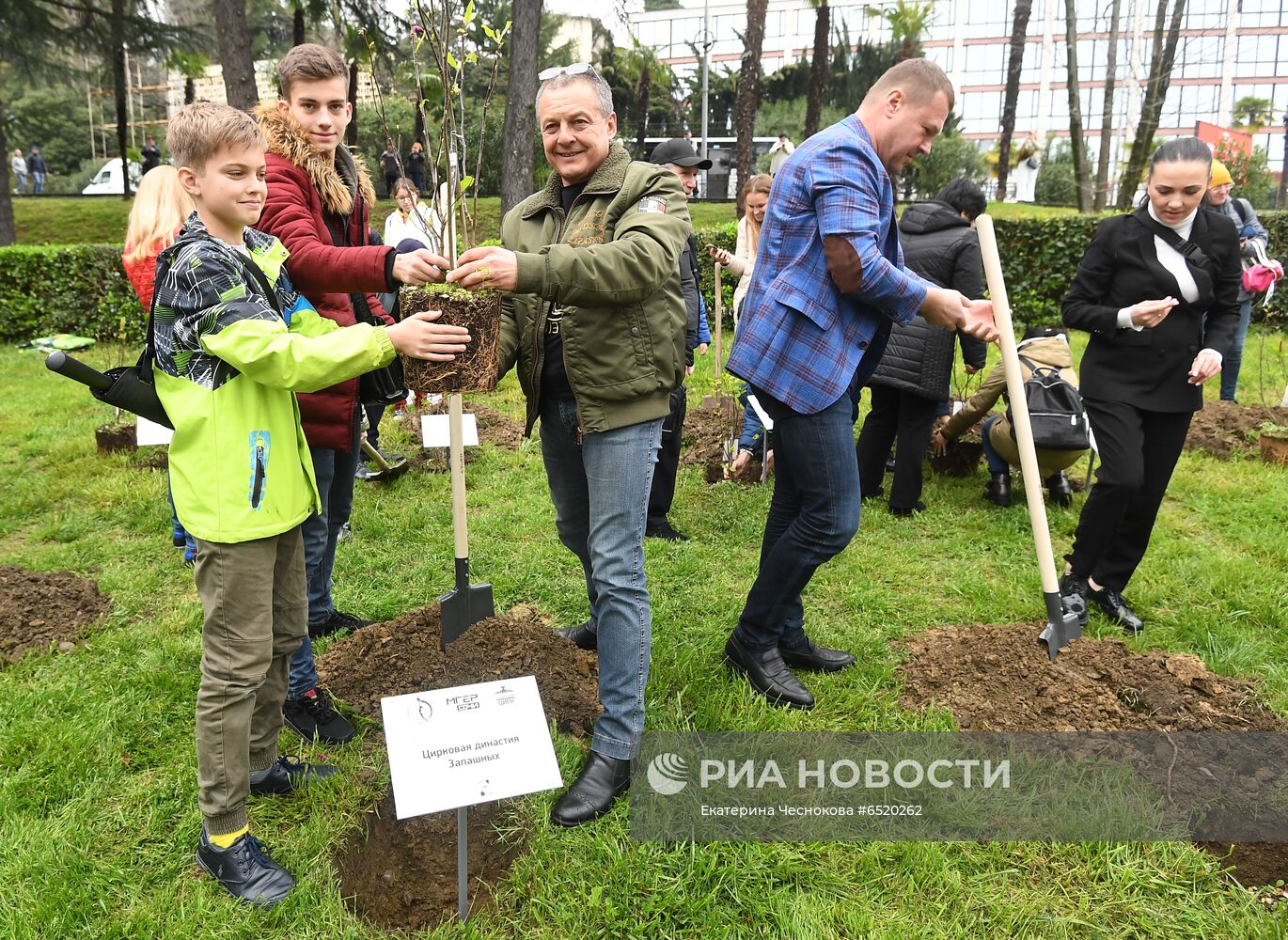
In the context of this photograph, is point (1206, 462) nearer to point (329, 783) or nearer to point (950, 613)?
point (950, 613)

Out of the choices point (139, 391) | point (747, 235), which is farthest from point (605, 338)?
point (747, 235)

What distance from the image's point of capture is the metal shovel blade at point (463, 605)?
9.69ft

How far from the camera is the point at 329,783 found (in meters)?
2.64

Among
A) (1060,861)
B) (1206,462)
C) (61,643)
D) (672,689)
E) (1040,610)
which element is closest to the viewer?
(1060,861)

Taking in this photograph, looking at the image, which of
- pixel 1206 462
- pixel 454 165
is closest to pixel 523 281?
pixel 454 165

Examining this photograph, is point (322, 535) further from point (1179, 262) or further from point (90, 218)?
point (90, 218)

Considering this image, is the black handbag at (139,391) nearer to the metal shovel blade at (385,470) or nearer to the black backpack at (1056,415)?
the metal shovel blade at (385,470)

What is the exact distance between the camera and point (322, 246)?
2.47 m

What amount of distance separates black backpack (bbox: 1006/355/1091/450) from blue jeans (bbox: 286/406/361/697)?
3.79 m

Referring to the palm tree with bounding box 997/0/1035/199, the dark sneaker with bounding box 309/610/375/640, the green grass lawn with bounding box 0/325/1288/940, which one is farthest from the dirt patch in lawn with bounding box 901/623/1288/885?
the palm tree with bounding box 997/0/1035/199

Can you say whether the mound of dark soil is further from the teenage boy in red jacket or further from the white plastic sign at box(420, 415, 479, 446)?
the white plastic sign at box(420, 415, 479, 446)

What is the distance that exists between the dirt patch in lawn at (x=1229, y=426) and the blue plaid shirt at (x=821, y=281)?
517 cm

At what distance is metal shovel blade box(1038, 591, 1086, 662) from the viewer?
310cm

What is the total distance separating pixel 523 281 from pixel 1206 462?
631 cm
